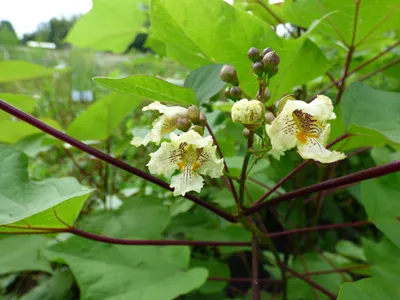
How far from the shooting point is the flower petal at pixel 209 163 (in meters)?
0.38

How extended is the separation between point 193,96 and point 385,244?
47 cm

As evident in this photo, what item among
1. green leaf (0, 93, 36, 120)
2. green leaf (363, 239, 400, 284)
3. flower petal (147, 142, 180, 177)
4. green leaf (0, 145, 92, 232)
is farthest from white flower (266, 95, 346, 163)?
green leaf (0, 93, 36, 120)

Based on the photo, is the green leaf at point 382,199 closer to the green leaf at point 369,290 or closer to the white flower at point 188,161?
the green leaf at point 369,290

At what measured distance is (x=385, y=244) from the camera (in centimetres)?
67

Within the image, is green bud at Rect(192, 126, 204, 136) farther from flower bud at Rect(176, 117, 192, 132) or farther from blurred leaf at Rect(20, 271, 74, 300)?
blurred leaf at Rect(20, 271, 74, 300)

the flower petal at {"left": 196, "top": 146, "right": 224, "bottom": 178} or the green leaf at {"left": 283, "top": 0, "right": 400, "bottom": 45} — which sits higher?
the green leaf at {"left": 283, "top": 0, "right": 400, "bottom": 45}

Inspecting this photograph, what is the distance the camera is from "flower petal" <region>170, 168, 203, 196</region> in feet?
1.23

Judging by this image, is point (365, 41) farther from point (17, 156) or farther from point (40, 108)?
point (40, 108)

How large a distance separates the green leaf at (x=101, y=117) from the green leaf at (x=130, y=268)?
211 millimetres

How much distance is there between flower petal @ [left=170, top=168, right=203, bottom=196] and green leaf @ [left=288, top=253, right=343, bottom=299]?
0.39 metres

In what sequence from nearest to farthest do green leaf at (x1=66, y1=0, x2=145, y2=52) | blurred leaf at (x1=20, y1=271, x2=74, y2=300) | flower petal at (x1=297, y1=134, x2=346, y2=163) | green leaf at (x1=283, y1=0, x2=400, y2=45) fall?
flower petal at (x1=297, y1=134, x2=346, y2=163) → green leaf at (x1=283, y1=0, x2=400, y2=45) → blurred leaf at (x1=20, y1=271, x2=74, y2=300) → green leaf at (x1=66, y1=0, x2=145, y2=52)

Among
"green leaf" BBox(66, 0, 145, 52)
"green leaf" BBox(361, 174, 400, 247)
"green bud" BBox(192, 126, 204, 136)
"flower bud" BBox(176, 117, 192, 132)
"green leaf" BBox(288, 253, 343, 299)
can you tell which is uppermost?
"green leaf" BBox(66, 0, 145, 52)

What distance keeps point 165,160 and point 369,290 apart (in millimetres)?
288

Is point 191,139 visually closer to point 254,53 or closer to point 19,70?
point 254,53
